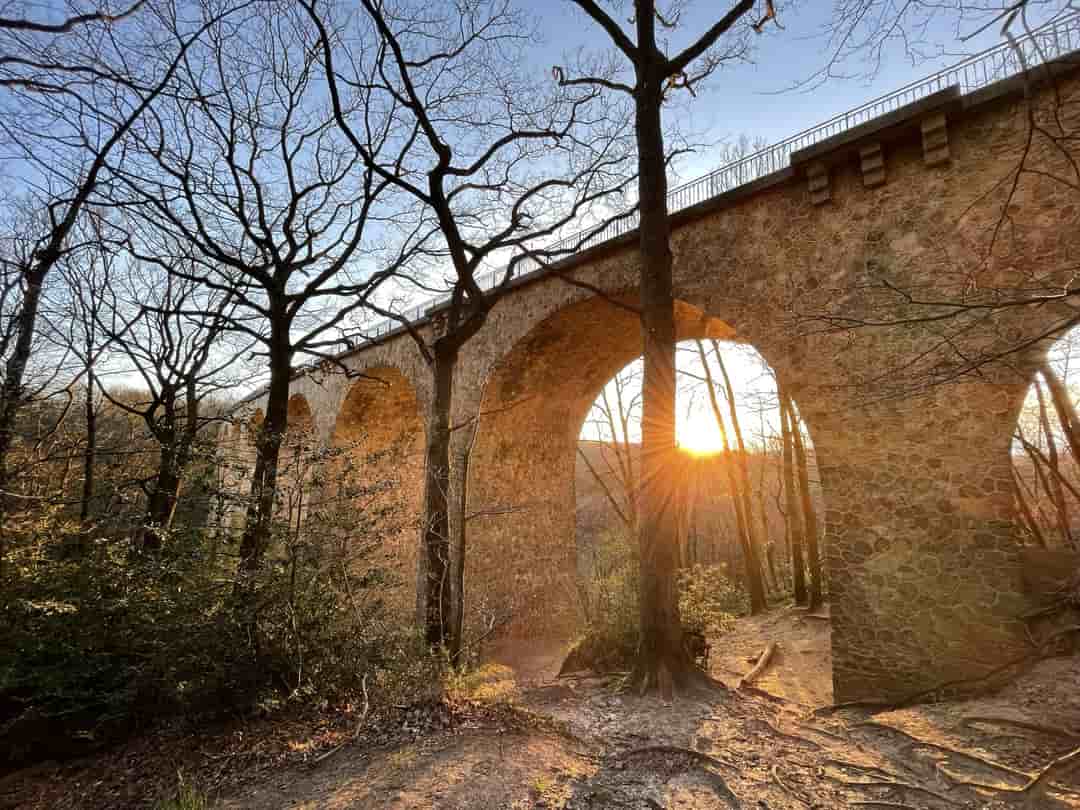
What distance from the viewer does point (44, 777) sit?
448cm

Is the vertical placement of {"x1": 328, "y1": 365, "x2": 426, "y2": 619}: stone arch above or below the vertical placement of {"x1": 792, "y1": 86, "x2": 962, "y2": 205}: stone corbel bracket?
below

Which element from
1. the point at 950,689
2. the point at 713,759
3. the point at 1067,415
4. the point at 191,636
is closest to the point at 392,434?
the point at 191,636

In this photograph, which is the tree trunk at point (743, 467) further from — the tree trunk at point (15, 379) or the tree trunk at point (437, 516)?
the tree trunk at point (15, 379)

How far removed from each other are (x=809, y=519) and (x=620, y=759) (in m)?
8.95

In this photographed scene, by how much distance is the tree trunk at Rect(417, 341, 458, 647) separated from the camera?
580cm

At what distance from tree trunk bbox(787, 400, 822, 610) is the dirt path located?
21.0ft

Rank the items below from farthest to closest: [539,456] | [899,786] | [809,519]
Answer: [539,456] → [809,519] → [899,786]

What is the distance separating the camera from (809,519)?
37.1 feet

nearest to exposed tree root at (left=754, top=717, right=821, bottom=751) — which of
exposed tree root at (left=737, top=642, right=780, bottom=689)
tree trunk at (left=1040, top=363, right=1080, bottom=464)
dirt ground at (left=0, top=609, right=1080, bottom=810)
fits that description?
dirt ground at (left=0, top=609, right=1080, bottom=810)

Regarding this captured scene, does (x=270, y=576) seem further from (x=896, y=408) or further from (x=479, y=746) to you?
(x=896, y=408)

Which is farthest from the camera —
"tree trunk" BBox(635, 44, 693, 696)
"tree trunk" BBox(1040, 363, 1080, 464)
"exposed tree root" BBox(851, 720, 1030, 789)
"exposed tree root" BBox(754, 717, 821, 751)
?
"tree trunk" BBox(1040, 363, 1080, 464)

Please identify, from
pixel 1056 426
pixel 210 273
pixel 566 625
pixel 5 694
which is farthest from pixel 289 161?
pixel 1056 426

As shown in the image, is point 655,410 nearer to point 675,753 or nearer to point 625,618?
point 625,618

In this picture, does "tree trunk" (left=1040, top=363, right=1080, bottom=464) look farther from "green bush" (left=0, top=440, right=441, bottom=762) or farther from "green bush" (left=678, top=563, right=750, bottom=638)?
"green bush" (left=0, top=440, right=441, bottom=762)
